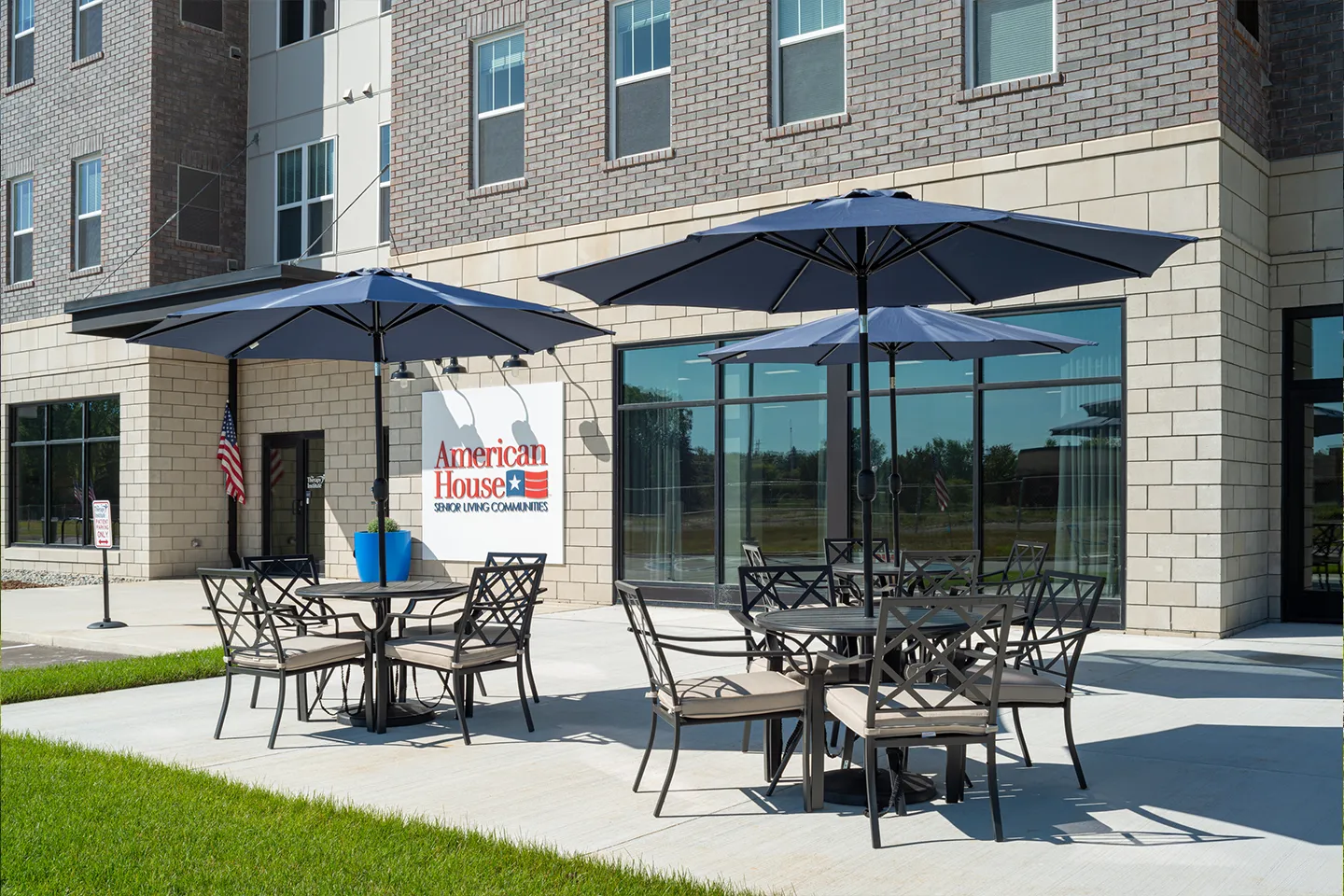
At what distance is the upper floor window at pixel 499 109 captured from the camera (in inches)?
613

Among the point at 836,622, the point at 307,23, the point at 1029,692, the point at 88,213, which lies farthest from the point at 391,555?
the point at 1029,692

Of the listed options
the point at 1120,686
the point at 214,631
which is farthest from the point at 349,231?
the point at 1120,686

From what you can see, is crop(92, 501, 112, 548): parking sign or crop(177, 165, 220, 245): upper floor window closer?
crop(92, 501, 112, 548): parking sign

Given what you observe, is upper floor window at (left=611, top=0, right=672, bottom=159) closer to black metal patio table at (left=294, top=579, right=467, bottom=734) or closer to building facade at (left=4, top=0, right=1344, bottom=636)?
building facade at (left=4, top=0, right=1344, bottom=636)

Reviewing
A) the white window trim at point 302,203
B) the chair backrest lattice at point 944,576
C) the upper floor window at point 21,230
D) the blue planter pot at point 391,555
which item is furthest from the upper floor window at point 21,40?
the chair backrest lattice at point 944,576

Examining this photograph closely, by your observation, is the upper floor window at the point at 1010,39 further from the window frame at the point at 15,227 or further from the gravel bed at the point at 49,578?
the window frame at the point at 15,227

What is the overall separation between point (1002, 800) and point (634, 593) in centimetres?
192

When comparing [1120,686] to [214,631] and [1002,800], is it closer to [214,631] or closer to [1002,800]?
[1002,800]

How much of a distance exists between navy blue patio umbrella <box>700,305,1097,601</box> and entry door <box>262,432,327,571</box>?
38.6 feet

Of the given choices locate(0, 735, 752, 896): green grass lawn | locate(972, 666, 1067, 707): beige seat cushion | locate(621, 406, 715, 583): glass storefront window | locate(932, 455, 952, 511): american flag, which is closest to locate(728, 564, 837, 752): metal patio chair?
locate(972, 666, 1067, 707): beige seat cushion

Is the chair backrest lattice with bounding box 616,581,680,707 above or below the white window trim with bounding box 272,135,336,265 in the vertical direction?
below

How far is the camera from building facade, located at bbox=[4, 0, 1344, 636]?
433 inches

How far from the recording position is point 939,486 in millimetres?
12305

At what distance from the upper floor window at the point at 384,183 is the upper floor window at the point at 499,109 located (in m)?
2.83
